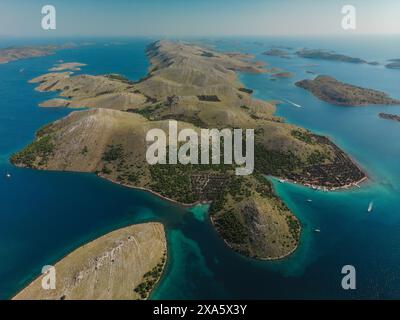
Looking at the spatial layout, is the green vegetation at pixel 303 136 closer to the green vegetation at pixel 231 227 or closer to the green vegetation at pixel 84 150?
the green vegetation at pixel 231 227

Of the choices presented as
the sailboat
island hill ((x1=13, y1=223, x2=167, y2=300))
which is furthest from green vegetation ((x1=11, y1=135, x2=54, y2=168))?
the sailboat

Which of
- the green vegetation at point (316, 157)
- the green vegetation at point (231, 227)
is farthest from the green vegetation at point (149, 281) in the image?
the green vegetation at point (316, 157)

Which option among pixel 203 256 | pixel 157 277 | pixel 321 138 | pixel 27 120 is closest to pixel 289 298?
pixel 203 256

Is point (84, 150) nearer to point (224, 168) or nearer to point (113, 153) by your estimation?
point (113, 153)

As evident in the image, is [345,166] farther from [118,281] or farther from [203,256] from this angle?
[118,281]

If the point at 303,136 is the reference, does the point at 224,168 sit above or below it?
below

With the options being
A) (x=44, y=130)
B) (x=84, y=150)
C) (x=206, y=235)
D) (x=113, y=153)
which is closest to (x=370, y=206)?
(x=206, y=235)

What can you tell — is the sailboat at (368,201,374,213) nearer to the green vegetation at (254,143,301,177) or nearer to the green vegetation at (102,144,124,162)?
the green vegetation at (254,143,301,177)
